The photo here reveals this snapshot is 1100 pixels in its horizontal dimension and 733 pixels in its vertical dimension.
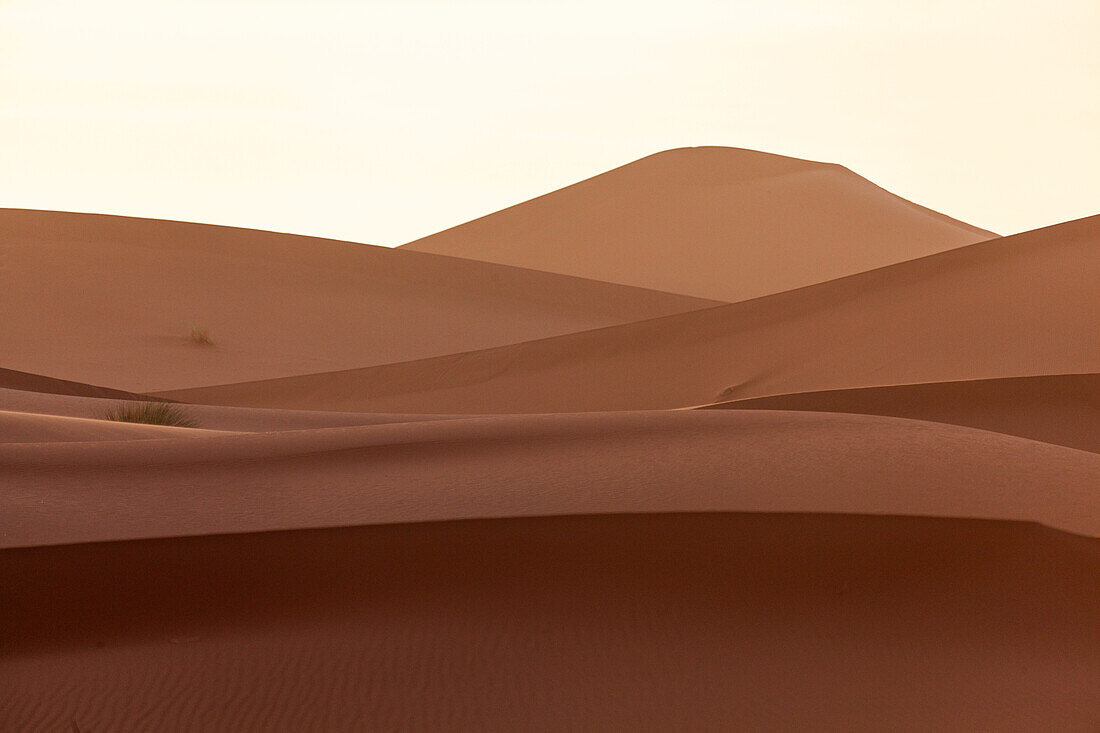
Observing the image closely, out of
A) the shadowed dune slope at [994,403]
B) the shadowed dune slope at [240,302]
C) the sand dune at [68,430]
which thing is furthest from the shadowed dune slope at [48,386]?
the shadowed dune slope at [994,403]

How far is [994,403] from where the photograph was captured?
1054 cm

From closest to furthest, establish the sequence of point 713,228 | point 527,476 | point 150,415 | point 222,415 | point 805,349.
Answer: point 527,476
point 150,415
point 222,415
point 805,349
point 713,228

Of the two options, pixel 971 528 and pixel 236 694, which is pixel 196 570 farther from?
pixel 971 528

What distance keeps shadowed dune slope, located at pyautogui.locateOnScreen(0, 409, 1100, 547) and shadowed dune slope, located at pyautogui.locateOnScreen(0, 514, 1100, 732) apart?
0.43ft

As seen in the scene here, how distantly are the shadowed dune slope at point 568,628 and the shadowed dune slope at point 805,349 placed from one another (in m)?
9.95

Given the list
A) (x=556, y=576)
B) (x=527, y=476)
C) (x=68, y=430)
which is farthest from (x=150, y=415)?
(x=556, y=576)

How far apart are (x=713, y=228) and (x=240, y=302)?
27358mm

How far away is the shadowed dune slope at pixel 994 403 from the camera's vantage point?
980 cm

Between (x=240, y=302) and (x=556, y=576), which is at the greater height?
(x=240, y=302)

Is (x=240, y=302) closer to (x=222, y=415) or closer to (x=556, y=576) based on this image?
(x=222, y=415)

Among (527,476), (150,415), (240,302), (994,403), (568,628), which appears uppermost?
(240,302)

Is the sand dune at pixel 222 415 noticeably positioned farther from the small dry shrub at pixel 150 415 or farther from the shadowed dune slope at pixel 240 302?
the shadowed dune slope at pixel 240 302

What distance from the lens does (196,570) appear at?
4.59 meters

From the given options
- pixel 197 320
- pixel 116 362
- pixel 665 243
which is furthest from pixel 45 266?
pixel 665 243
